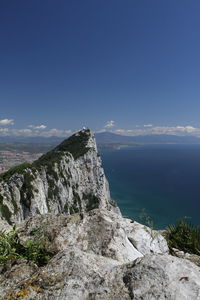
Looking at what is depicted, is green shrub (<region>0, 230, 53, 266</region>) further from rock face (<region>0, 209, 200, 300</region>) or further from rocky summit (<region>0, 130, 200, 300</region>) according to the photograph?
rock face (<region>0, 209, 200, 300</region>)

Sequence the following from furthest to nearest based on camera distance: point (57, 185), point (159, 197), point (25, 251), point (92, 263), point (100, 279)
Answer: point (159, 197) < point (57, 185) < point (25, 251) < point (92, 263) < point (100, 279)

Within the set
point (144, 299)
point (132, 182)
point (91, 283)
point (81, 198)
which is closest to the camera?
point (144, 299)

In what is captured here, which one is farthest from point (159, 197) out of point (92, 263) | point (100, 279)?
point (100, 279)

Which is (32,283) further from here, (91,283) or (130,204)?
(130,204)

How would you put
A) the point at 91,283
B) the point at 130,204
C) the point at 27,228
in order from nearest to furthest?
the point at 91,283 → the point at 27,228 → the point at 130,204

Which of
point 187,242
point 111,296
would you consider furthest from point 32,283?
point 187,242

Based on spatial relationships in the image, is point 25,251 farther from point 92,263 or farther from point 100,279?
point 100,279

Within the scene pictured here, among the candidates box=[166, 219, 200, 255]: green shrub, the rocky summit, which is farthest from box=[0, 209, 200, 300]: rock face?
box=[166, 219, 200, 255]: green shrub
